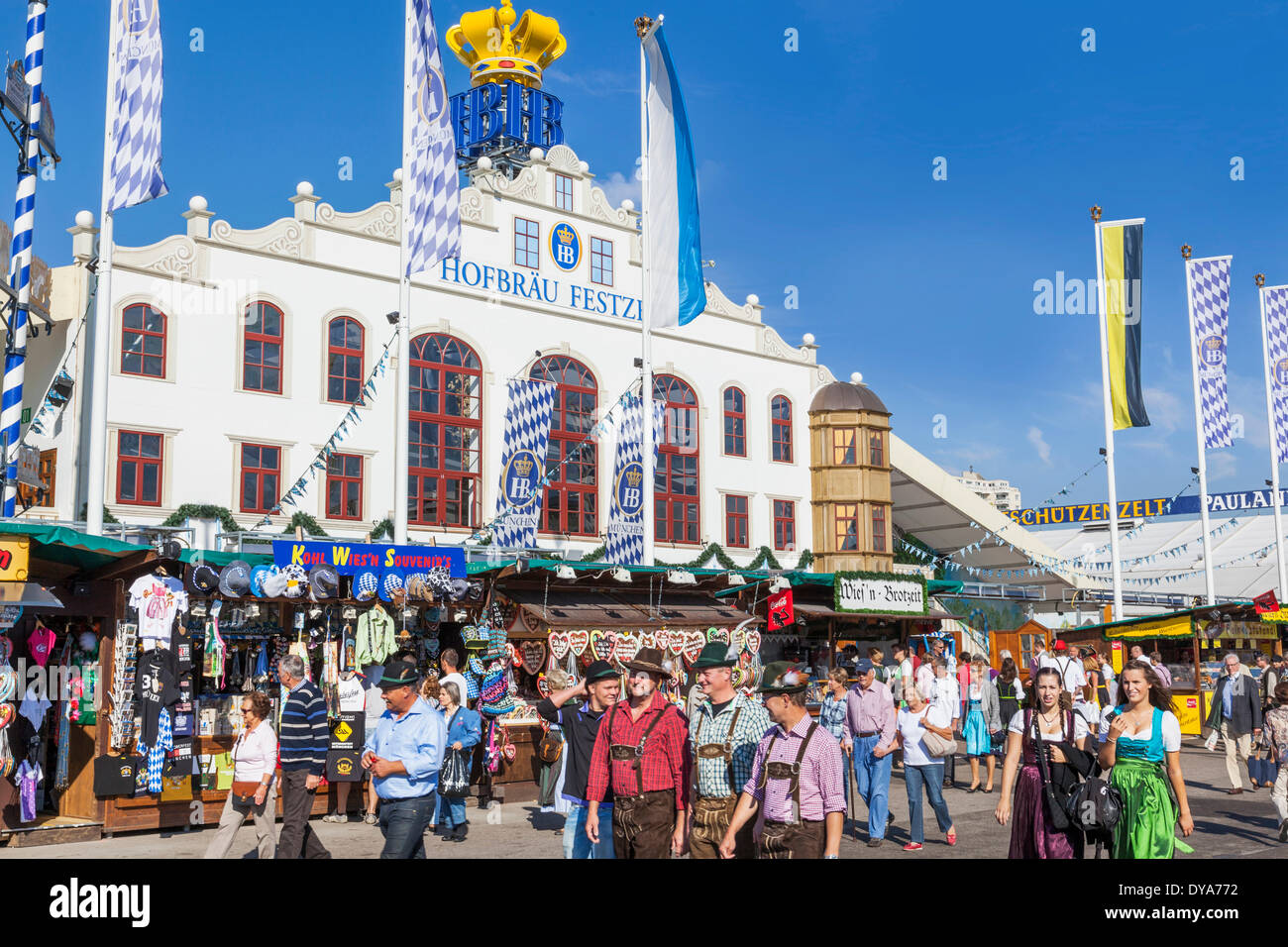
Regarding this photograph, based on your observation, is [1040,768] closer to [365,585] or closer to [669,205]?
[365,585]

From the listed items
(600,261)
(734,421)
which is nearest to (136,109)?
(600,261)

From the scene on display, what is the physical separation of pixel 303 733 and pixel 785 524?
2492cm

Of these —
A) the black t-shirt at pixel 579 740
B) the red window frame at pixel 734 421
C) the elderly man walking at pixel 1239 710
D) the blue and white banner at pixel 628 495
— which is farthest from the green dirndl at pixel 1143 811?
the red window frame at pixel 734 421

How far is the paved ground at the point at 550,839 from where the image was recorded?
461 inches

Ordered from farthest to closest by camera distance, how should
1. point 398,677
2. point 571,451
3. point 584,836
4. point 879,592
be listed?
1. point 571,451
2. point 879,592
3. point 398,677
4. point 584,836

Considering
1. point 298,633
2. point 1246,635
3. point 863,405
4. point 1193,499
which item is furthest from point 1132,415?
point 1193,499

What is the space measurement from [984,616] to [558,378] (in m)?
14.8

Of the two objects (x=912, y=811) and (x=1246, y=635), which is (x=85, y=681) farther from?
(x=1246, y=635)

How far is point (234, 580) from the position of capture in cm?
1461

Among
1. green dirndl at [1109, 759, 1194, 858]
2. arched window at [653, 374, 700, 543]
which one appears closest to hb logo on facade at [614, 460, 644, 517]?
arched window at [653, 374, 700, 543]

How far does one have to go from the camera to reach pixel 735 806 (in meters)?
7.50

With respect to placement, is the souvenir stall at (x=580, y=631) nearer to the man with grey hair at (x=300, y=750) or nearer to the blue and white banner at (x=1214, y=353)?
the man with grey hair at (x=300, y=750)

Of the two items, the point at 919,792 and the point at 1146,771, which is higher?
the point at 1146,771

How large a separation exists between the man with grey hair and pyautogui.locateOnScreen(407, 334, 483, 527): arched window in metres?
16.9
